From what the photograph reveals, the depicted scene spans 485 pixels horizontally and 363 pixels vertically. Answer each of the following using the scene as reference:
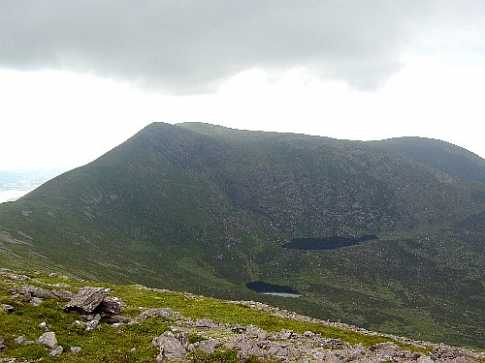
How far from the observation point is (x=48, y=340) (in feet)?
94.8

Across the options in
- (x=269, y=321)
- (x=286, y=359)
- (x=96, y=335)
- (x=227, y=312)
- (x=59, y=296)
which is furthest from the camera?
(x=227, y=312)

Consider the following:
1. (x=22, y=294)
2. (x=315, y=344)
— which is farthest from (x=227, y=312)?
(x=22, y=294)

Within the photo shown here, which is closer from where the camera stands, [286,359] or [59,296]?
[286,359]

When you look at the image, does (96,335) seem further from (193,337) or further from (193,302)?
(193,302)

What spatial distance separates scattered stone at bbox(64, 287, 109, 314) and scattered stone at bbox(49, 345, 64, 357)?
6456mm

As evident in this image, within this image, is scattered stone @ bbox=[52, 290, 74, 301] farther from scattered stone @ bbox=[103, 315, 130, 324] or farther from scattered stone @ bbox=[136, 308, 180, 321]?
scattered stone @ bbox=[136, 308, 180, 321]

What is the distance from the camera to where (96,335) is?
3147cm

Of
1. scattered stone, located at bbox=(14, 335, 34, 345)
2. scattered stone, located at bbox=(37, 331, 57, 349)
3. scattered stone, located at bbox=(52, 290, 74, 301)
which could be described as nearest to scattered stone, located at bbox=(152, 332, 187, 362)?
scattered stone, located at bbox=(37, 331, 57, 349)

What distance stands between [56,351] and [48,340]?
59.6 inches

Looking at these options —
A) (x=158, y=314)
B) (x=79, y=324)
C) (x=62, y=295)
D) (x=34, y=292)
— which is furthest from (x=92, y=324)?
(x=34, y=292)

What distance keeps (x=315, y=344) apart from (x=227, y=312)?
1474cm

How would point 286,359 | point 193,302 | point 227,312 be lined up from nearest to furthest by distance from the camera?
point 286,359 → point 227,312 → point 193,302

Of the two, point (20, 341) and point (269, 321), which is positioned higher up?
point (20, 341)

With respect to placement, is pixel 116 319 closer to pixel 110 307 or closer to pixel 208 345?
pixel 110 307
